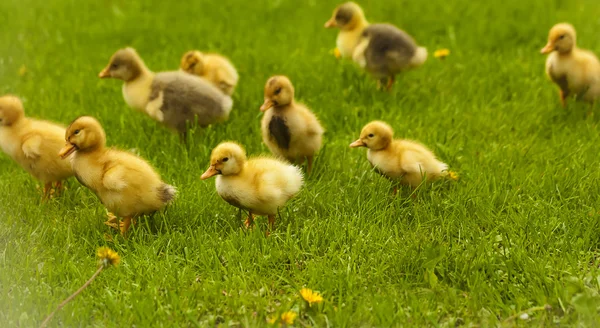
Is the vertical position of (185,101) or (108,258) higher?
(185,101)

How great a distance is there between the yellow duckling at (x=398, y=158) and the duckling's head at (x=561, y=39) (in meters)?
1.89

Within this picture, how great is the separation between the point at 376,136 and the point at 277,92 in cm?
77

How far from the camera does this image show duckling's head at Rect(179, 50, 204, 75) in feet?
20.7

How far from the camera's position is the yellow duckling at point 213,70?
6.30 meters

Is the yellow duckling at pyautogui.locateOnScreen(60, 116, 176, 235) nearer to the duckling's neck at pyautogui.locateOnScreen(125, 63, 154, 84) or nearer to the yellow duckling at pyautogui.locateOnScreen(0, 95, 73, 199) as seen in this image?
the yellow duckling at pyautogui.locateOnScreen(0, 95, 73, 199)

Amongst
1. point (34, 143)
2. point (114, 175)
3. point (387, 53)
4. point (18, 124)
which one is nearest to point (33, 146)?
point (34, 143)

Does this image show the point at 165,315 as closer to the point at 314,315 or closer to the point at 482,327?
the point at 314,315

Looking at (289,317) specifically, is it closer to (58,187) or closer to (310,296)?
(310,296)

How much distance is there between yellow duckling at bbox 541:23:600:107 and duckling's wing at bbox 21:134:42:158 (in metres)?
3.91

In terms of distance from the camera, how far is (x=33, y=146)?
475 cm

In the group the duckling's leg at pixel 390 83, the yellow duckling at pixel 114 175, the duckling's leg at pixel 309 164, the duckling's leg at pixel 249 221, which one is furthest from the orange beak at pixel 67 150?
the duckling's leg at pixel 390 83

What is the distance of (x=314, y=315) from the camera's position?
3703 mm

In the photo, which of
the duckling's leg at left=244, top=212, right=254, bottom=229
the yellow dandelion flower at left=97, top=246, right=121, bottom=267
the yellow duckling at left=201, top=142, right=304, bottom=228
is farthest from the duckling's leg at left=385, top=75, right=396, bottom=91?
the yellow dandelion flower at left=97, top=246, right=121, bottom=267

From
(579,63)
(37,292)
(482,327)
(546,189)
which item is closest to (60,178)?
(37,292)
